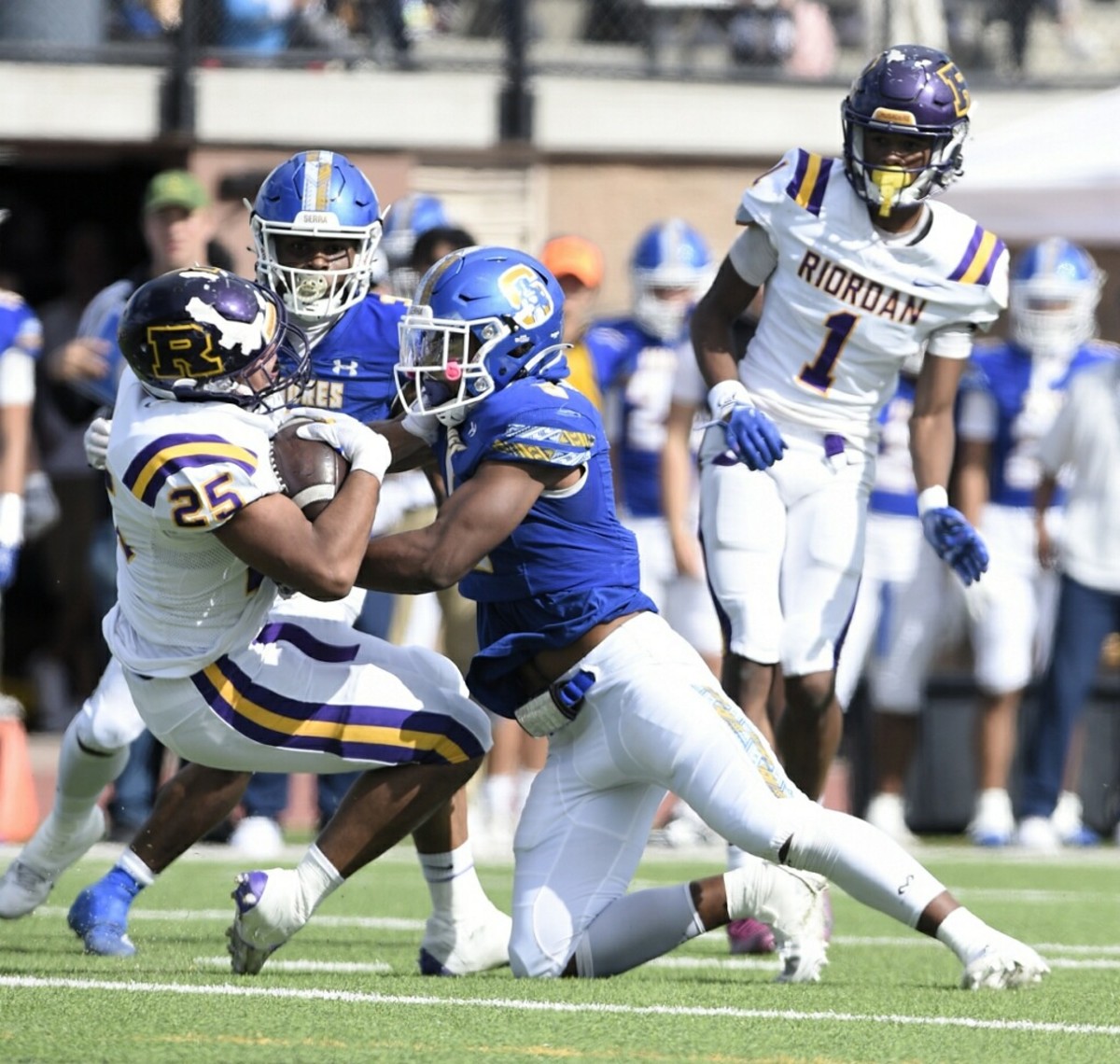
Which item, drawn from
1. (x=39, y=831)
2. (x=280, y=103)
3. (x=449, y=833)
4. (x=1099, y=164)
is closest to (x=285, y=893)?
(x=449, y=833)

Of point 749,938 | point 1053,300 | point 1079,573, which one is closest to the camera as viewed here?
point 749,938

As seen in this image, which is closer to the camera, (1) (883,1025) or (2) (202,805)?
(1) (883,1025)

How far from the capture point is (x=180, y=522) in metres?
4.37

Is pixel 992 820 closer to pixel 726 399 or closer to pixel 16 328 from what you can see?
pixel 726 399

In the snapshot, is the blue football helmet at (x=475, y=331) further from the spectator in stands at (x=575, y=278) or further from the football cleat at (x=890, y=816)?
the football cleat at (x=890, y=816)

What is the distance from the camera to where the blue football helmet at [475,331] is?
183 inches

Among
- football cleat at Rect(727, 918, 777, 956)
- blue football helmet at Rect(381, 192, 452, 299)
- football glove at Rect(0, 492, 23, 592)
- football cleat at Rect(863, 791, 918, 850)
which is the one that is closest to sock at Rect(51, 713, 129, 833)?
football cleat at Rect(727, 918, 777, 956)

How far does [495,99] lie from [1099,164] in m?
3.00

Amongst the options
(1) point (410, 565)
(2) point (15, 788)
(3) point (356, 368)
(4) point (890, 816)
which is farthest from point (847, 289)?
(2) point (15, 788)

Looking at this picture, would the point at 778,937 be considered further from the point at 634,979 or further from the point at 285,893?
the point at 285,893

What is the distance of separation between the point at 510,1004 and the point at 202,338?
135cm

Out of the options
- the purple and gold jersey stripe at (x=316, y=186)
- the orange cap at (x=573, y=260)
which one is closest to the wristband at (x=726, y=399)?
the purple and gold jersey stripe at (x=316, y=186)

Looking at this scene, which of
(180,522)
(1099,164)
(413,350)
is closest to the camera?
(180,522)

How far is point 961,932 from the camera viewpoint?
14.6 ft
